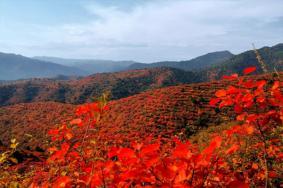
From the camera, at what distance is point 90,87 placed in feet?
274

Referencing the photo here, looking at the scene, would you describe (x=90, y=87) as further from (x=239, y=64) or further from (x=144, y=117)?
(x=239, y=64)

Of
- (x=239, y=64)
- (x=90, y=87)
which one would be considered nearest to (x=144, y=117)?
(x=90, y=87)

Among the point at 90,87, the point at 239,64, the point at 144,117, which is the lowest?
the point at 90,87

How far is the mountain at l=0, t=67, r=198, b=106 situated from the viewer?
78750 mm

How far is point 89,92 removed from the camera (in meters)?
80.4

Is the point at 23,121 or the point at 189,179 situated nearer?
the point at 189,179

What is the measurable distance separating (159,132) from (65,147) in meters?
18.8

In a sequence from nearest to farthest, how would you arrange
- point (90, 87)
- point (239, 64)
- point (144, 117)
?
point (144, 117), point (90, 87), point (239, 64)

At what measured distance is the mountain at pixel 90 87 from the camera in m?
78.8

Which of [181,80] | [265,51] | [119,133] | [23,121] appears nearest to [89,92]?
[181,80]

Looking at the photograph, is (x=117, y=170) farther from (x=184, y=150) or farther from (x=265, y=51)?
(x=265, y=51)

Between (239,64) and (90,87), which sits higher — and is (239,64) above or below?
above

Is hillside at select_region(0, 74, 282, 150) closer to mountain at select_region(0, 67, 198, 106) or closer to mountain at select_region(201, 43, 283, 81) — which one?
mountain at select_region(0, 67, 198, 106)

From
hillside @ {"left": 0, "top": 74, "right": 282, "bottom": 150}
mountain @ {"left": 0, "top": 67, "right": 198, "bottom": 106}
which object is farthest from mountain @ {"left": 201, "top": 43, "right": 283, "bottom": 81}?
hillside @ {"left": 0, "top": 74, "right": 282, "bottom": 150}
